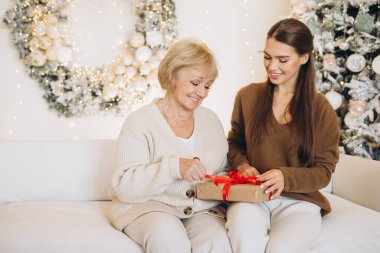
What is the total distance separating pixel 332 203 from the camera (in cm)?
230

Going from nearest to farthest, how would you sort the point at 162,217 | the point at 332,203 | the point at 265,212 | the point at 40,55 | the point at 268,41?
the point at 162,217 < the point at 265,212 < the point at 268,41 < the point at 332,203 < the point at 40,55

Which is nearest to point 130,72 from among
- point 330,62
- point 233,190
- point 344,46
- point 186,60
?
point 330,62

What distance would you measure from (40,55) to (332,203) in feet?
8.93

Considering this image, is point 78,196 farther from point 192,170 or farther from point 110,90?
point 110,90

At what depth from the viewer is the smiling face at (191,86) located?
2006mm

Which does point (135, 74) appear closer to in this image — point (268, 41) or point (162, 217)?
point (268, 41)

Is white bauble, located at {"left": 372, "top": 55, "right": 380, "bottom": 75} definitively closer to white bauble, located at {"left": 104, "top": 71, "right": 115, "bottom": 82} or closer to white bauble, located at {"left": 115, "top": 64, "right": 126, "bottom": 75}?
white bauble, located at {"left": 115, "top": 64, "right": 126, "bottom": 75}

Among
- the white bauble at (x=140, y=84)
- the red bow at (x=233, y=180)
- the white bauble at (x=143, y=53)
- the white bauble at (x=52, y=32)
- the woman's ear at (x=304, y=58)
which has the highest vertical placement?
the woman's ear at (x=304, y=58)

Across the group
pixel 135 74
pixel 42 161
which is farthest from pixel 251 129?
pixel 135 74

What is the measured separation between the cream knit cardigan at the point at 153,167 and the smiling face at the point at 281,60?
0.42 meters

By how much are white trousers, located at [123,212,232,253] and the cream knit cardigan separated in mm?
54

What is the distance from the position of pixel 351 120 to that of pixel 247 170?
61.7 inches

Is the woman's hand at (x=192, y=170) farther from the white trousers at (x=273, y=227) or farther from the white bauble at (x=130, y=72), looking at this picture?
the white bauble at (x=130, y=72)

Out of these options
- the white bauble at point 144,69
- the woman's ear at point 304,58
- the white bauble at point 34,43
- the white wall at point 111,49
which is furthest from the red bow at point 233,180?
the white bauble at point 34,43
